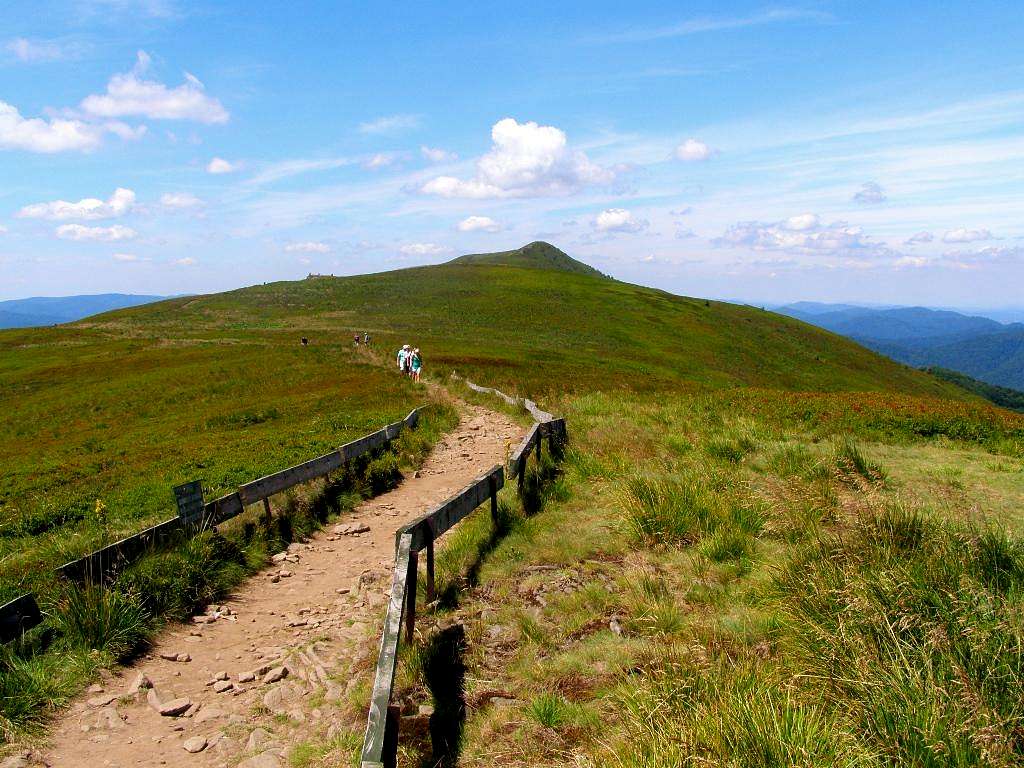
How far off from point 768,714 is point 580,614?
294 centimetres

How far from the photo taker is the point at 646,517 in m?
8.58

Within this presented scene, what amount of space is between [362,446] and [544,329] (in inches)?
2671

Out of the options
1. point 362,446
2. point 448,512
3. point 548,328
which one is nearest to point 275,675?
point 448,512

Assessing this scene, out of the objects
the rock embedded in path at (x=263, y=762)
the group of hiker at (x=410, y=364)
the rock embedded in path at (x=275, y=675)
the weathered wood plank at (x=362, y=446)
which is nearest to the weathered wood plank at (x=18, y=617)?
the rock embedded in path at (x=275, y=675)

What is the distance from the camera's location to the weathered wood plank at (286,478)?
1078cm

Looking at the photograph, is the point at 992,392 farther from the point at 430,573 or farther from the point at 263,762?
the point at 263,762

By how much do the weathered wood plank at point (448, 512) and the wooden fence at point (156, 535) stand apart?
162 inches

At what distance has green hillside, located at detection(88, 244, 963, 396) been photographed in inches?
2122

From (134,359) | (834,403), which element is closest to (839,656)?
(834,403)

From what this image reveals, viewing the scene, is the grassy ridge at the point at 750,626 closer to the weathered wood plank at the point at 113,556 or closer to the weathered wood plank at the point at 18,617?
the weathered wood plank at the point at 113,556

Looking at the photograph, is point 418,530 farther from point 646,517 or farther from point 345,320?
point 345,320

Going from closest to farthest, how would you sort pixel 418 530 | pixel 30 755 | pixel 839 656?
pixel 839 656
pixel 30 755
pixel 418 530

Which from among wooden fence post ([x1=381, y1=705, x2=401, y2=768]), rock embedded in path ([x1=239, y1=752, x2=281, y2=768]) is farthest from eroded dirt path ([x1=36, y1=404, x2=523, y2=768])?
wooden fence post ([x1=381, y1=705, x2=401, y2=768])

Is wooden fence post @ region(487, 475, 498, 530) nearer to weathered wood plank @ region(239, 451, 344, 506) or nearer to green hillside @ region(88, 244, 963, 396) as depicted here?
weathered wood plank @ region(239, 451, 344, 506)
